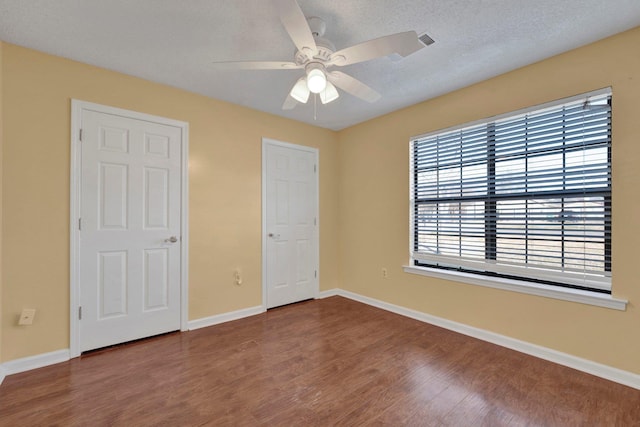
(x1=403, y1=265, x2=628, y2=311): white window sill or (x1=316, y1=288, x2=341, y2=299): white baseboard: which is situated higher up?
(x1=403, y1=265, x2=628, y2=311): white window sill

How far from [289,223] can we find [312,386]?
2163 millimetres

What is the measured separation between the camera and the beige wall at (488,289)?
204 cm

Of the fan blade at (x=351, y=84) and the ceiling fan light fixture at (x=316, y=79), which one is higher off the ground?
the fan blade at (x=351, y=84)

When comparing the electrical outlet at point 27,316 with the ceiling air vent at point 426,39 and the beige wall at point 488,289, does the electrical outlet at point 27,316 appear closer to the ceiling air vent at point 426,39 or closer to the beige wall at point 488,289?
Result: the beige wall at point 488,289

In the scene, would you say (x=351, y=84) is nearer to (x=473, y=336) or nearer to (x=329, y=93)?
(x=329, y=93)

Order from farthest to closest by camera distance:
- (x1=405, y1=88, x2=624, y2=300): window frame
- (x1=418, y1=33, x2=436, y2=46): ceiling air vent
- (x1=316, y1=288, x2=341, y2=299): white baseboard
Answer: (x1=316, y1=288, x2=341, y2=299): white baseboard < (x1=405, y1=88, x2=624, y2=300): window frame < (x1=418, y1=33, x2=436, y2=46): ceiling air vent

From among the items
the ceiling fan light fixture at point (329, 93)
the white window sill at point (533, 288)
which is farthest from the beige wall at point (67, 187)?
the white window sill at point (533, 288)

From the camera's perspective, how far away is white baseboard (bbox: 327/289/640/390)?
2049 millimetres

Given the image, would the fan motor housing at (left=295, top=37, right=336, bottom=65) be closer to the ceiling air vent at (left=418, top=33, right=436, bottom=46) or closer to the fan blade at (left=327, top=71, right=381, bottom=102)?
the fan blade at (left=327, top=71, right=381, bottom=102)

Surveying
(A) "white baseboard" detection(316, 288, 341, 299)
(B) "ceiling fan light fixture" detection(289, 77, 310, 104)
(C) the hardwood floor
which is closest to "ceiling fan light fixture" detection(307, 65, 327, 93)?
(B) "ceiling fan light fixture" detection(289, 77, 310, 104)

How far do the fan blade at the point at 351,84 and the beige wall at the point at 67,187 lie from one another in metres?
1.72

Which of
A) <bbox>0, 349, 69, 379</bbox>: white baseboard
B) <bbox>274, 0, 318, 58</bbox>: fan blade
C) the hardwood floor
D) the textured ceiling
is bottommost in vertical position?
the hardwood floor

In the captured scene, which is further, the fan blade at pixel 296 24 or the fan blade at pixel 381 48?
the fan blade at pixel 381 48

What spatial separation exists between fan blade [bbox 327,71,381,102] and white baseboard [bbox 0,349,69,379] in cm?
307
